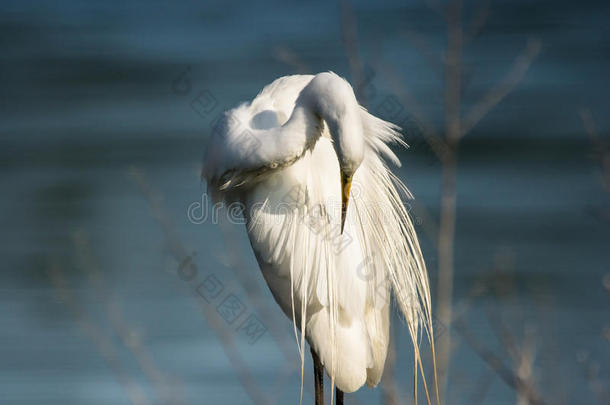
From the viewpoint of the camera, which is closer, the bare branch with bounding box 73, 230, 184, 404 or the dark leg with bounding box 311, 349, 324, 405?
the bare branch with bounding box 73, 230, 184, 404

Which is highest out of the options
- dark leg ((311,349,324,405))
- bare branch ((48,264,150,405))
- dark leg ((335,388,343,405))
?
bare branch ((48,264,150,405))

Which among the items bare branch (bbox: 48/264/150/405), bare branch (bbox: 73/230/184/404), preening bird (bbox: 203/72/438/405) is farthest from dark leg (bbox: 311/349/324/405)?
bare branch (bbox: 48/264/150/405)

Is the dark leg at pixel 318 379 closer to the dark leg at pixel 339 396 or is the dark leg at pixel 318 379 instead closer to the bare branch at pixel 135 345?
the dark leg at pixel 339 396

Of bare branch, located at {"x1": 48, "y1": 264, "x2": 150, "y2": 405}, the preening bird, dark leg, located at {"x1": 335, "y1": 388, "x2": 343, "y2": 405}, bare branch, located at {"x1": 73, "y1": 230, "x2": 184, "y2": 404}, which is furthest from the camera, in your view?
bare branch, located at {"x1": 48, "y1": 264, "x2": 150, "y2": 405}

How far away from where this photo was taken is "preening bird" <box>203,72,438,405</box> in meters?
2.90

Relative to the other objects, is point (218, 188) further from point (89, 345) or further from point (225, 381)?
point (89, 345)

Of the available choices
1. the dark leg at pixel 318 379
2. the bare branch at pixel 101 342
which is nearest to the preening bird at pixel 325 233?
the dark leg at pixel 318 379

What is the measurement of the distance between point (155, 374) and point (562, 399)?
1.34 meters

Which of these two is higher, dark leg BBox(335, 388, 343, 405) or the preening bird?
the preening bird

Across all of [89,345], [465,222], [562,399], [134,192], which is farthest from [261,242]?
[134,192]

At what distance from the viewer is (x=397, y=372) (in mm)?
4789

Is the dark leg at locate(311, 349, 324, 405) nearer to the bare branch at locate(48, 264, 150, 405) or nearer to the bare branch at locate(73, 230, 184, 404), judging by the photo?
the bare branch at locate(73, 230, 184, 404)

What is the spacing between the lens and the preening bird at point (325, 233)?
290cm

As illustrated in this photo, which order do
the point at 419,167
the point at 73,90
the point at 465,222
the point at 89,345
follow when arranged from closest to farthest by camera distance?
the point at 89,345 < the point at 465,222 < the point at 419,167 < the point at 73,90
